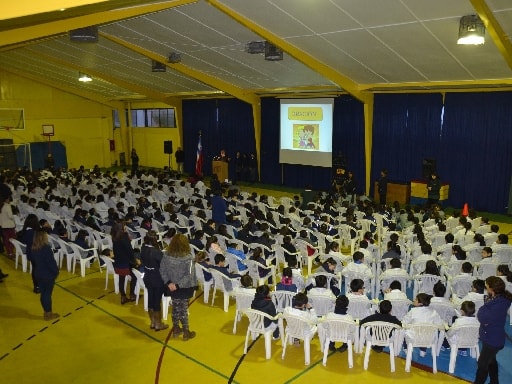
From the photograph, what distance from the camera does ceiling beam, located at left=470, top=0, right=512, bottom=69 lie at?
7.62 metres

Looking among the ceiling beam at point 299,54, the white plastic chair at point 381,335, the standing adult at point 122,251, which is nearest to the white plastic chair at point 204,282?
the standing adult at point 122,251

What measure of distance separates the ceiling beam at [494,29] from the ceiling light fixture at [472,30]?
5.2 inches

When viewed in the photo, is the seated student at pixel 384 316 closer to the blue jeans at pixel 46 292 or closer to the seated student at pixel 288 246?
the seated student at pixel 288 246

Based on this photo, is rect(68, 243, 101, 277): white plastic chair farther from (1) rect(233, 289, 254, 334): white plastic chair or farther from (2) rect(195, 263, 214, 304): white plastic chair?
(1) rect(233, 289, 254, 334): white plastic chair

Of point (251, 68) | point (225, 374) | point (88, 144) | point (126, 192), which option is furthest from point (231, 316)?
point (88, 144)

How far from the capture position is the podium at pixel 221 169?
21.4 meters

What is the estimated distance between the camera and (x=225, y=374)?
591 centimetres

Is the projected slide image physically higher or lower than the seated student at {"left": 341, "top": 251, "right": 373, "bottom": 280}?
higher

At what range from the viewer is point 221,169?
2147cm

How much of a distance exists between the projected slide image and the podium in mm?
3717

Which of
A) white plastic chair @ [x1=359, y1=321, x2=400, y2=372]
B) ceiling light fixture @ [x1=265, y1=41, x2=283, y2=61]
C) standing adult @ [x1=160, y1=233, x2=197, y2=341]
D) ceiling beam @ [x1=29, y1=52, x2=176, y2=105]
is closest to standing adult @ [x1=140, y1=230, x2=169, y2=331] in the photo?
standing adult @ [x1=160, y1=233, x2=197, y2=341]

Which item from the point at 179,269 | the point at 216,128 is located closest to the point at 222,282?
the point at 179,269

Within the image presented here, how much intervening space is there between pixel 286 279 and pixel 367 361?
1.58 m

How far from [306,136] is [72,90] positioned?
51.4 ft
